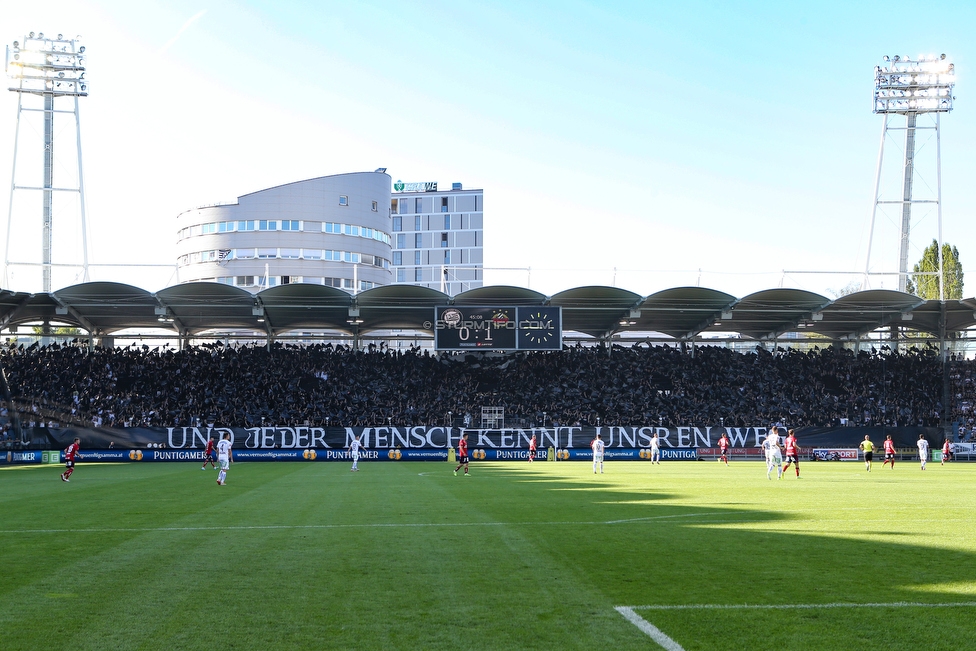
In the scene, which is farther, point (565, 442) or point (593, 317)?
point (593, 317)

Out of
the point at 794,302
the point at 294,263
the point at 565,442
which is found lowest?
the point at 565,442

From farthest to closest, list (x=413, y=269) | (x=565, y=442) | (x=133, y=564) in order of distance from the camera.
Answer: (x=413, y=269), (x=565, y=442), (x=133, y=564)

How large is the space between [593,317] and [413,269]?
9407cm

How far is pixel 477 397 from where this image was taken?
61.8 m

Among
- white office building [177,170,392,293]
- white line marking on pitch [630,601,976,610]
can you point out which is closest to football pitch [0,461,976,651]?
white line marking on pitch [630,601,976,610]

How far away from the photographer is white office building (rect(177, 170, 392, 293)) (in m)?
95.7

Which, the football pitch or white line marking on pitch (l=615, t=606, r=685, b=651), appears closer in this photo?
white line marking on pitch (l=615, t=606, r=685, b=651)

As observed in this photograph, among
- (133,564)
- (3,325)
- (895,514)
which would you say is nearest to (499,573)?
(133,564)

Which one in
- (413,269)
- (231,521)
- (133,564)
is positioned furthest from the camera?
(413,269)

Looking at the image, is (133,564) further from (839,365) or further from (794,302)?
(839,365)

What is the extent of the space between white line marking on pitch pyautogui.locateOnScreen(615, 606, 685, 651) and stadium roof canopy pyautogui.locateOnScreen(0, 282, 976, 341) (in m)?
47.4

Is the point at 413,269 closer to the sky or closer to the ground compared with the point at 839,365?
closer to the sky

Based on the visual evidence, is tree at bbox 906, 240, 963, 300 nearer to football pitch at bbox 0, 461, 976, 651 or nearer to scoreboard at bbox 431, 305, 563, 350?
scoreboard at bbox 431, 305, 563, 350

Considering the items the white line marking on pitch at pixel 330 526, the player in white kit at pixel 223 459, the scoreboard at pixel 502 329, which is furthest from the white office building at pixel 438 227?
the white line marking on pitch at pixel 330 526
